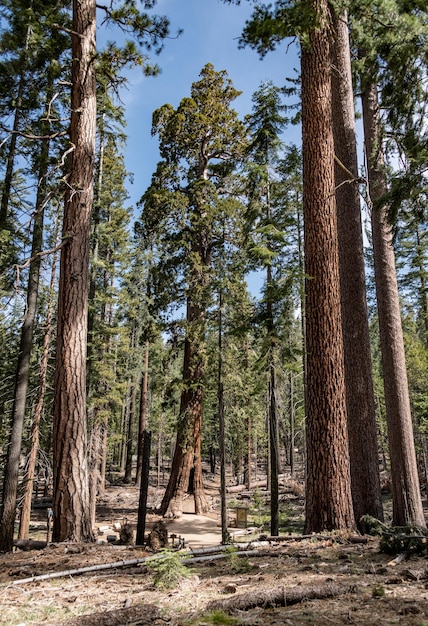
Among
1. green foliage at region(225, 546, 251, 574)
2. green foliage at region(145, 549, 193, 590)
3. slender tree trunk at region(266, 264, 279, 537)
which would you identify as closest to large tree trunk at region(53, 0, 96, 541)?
green foliage at region(225, 546, 251, 574)

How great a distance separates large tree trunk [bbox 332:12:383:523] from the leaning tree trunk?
7.26 m

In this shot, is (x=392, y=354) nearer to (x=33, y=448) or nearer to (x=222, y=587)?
(x=222, y=587)

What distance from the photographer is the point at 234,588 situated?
3285mm

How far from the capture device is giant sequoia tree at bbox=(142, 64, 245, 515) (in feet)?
52.8

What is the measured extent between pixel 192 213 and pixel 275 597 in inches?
591

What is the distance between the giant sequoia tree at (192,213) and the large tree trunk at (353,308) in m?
7.83

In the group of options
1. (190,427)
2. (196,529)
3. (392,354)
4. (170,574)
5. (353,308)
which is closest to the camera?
(170,574)

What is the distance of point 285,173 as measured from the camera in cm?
1622

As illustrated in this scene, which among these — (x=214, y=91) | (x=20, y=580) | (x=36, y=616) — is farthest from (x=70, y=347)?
(x=214, y=91)

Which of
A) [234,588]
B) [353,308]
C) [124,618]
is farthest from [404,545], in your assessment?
[353,308]

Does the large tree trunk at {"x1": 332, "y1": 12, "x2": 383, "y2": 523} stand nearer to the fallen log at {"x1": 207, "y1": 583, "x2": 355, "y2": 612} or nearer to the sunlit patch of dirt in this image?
the sunlit patch of dirt

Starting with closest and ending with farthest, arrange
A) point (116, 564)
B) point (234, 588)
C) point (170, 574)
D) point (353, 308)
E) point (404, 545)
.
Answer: point (234, 588) < point (170, 574) < point (116, 564) < point (404, 545) < point (353, 308)

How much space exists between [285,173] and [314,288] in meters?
11.3

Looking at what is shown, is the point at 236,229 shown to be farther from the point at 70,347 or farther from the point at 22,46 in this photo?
the point at 70,347
